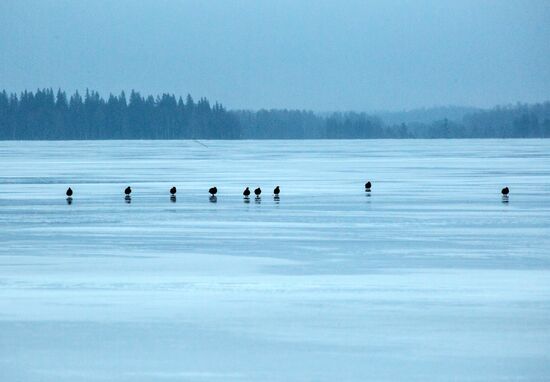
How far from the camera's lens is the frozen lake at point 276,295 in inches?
341

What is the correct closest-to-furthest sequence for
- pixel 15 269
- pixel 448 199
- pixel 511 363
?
pixel 511 363 < pixel 15 269 < pixel 448 199

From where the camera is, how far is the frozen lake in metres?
8.66

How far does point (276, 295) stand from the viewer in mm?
11867

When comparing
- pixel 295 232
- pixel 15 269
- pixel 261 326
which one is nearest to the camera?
pixel 261 326

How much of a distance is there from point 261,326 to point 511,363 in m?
2.42

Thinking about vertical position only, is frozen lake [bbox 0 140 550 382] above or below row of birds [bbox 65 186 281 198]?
above

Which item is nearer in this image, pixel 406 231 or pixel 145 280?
pixel 145 280

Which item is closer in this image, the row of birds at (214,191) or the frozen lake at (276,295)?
the frozen lake at (276,295)

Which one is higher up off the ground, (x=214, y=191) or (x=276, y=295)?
(x=276, y=295)

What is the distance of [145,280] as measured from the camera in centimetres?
1305

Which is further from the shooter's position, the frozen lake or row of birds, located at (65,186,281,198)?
row of birds, located at (65,186,281,198)

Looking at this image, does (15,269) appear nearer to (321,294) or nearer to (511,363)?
(321,294)

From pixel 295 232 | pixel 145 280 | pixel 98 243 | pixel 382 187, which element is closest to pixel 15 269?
pixel 145 280

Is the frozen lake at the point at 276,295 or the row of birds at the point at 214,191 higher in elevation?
the frozen lake at the point at 276,295
